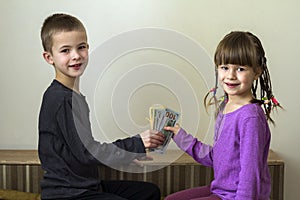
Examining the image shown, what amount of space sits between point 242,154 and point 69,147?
19.0 inches

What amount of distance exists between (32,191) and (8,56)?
54 cm

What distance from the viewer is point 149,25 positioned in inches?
82.0

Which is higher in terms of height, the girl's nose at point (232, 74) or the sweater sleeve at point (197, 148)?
the girl's nose at point (232, 74)

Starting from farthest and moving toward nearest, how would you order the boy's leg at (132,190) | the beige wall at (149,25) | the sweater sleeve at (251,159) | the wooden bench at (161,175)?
the beige wall at (149,25) < the wooden bench at (161,175) < the boy's leg at (132,190) < the sweater sleeve at (251,159)

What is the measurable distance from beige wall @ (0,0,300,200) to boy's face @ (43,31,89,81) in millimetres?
523

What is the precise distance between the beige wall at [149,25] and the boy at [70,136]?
1.65ft

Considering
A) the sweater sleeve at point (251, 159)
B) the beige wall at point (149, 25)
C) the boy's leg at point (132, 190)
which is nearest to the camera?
the sweater sleeve at point (251, 159)

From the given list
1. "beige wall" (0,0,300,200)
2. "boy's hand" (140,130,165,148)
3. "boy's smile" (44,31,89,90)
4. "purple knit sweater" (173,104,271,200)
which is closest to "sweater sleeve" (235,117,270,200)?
"purple knit sweater" (173,104,271,200)

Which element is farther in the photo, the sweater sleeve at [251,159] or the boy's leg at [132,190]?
the boy's leg at [132,190]

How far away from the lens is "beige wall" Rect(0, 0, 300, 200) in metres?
2.07

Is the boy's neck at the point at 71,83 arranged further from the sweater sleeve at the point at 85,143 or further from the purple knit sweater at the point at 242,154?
the purple knit sweater at the point at 242,154

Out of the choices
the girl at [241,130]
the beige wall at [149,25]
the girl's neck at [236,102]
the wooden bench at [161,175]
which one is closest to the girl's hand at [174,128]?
the girl at [241,130]

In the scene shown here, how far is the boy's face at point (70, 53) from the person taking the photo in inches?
60.7

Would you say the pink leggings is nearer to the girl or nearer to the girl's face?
the girl
